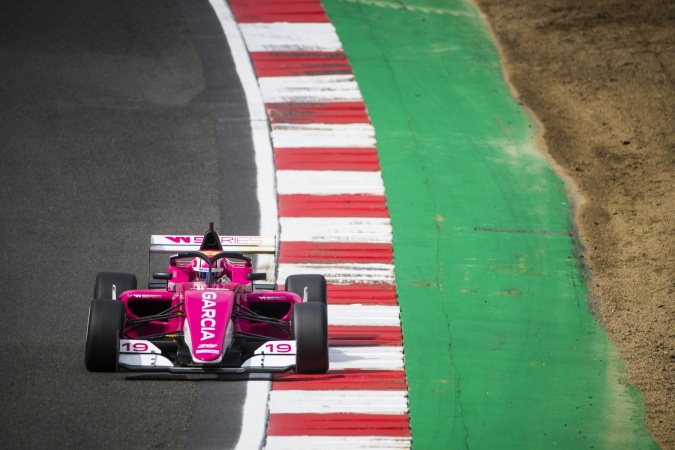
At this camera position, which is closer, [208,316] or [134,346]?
[134,346]

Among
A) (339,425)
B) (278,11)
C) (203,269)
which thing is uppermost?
(278,11)

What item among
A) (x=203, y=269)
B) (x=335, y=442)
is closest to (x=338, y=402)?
(x=335, y=442)

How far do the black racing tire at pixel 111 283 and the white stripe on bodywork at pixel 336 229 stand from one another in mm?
2559

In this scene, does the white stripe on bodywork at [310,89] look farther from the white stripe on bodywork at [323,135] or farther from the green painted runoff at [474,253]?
the white stripe on bodywork at [323,135]

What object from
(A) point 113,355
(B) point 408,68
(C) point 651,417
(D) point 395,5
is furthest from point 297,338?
(D) point 395,5

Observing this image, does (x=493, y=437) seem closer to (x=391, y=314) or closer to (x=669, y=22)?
(x=391, y=314)

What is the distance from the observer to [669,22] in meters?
20.1

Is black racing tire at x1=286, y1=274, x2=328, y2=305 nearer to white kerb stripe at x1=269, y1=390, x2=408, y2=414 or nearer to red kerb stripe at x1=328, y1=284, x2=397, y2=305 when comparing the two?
red kerb stripe at x1=328, y1=284, x2=397, y2=305

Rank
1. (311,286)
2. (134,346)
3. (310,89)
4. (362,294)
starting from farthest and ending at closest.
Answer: (310,89) < (362,294) < (311,286) < (134,346)

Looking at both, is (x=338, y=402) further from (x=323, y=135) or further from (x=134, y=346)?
(x=323, y=135)

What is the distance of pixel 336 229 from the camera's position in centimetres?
1484

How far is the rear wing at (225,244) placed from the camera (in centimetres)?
1281

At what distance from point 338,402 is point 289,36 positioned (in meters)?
8.93

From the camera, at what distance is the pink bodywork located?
36.9 feet
